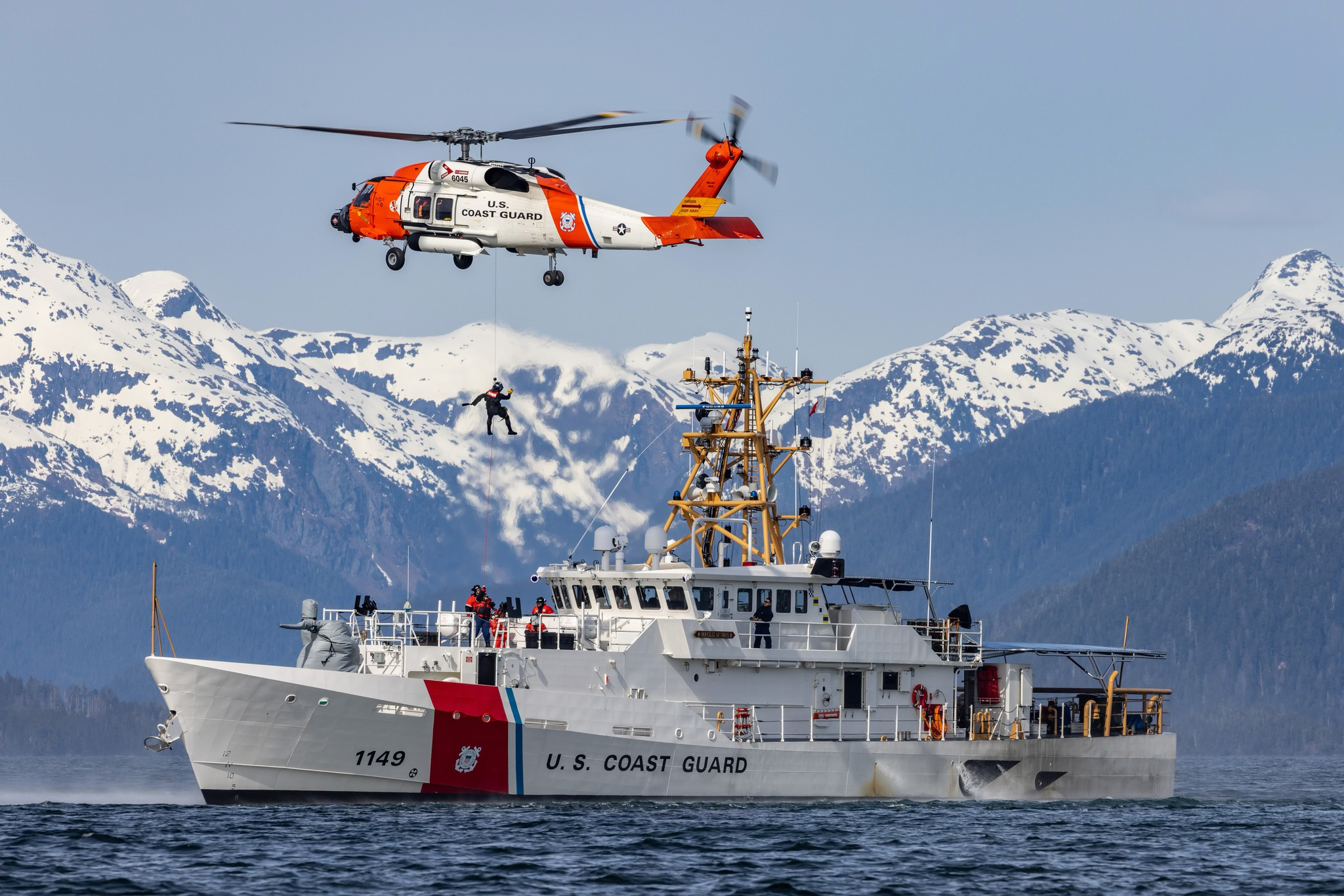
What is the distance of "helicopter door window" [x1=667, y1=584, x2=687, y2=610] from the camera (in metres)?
42.4

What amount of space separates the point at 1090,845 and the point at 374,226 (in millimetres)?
20304

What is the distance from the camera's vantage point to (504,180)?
4175cm

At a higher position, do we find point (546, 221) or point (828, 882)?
point (546, 221)

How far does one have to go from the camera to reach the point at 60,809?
43000mm

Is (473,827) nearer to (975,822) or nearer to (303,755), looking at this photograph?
(303,755)

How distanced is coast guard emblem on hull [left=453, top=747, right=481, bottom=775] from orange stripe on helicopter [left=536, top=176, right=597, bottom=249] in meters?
11.3

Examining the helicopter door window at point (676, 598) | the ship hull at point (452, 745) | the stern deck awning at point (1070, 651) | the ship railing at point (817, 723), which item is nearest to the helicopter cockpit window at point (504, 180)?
the helicopter door window at point (676, 598)

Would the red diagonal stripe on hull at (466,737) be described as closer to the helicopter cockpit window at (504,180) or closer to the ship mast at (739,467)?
the ship mast at (739,467)

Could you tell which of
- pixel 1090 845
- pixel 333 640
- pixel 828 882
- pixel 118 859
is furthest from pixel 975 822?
pixel 118 859

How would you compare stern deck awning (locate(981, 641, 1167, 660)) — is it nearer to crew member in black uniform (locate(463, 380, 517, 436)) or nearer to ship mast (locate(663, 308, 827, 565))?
ship mast (locate(663, 308, 827, 565))

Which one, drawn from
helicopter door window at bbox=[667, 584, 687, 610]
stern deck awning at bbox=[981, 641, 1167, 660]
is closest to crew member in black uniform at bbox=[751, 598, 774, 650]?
helicopter door window at bbox=[667, 584, 687, 610]

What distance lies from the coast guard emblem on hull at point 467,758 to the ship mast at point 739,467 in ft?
25.0

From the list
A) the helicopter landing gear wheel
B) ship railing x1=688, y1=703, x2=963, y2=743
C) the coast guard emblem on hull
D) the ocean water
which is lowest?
the ocean water

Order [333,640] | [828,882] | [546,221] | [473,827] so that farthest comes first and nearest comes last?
[546,221]
[333,640]
[473,827]
[828,882]
